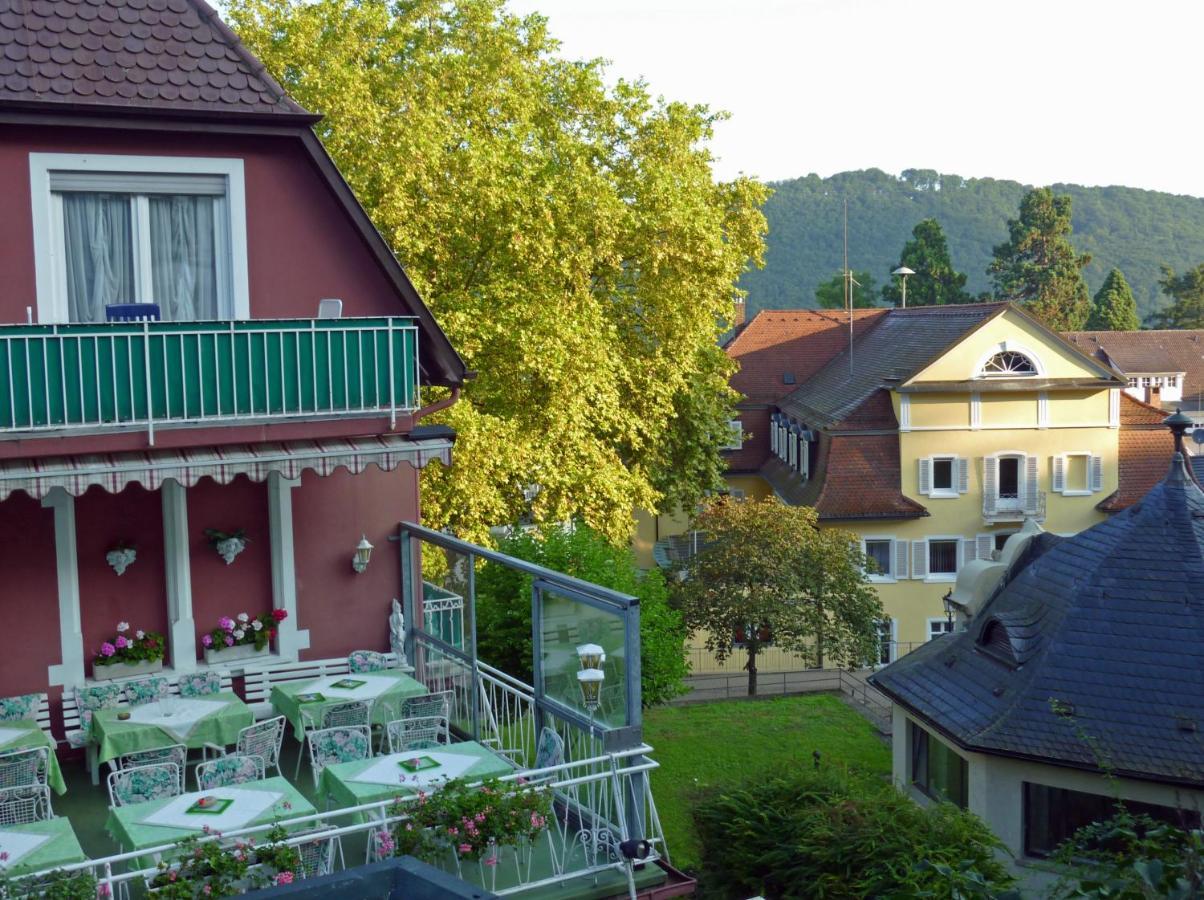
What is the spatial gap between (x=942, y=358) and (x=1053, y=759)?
2800 cm

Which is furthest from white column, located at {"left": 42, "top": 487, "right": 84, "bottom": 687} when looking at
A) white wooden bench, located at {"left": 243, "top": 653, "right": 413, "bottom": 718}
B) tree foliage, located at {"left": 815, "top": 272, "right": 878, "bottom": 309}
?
tree foliage, located at {"left": 815, "top": 272, "right": 878, "bottom": 309}

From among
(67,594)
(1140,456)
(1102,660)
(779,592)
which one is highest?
(67,594)

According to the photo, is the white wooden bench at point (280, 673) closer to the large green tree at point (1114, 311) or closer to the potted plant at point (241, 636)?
the potted plant at point (241, 636)

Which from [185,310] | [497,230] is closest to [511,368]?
[497,230]

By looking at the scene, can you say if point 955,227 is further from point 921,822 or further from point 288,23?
point 921,822

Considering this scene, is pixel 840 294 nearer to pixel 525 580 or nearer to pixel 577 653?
pixel 525 580

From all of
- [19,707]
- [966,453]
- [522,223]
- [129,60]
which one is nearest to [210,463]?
[19,707]

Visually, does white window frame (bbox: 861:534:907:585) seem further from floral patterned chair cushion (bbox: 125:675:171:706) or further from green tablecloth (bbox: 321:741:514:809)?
green tablecloth (bbox: 321:741:514:809)

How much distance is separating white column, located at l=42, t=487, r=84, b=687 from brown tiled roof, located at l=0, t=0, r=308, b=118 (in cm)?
417

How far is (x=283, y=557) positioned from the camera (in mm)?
15031

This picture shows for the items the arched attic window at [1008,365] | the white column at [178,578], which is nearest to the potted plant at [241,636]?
the white column at [178,578]

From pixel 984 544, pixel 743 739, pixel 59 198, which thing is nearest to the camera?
pixel 59 198

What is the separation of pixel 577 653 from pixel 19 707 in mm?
6046

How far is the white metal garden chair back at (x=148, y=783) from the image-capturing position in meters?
11.1
